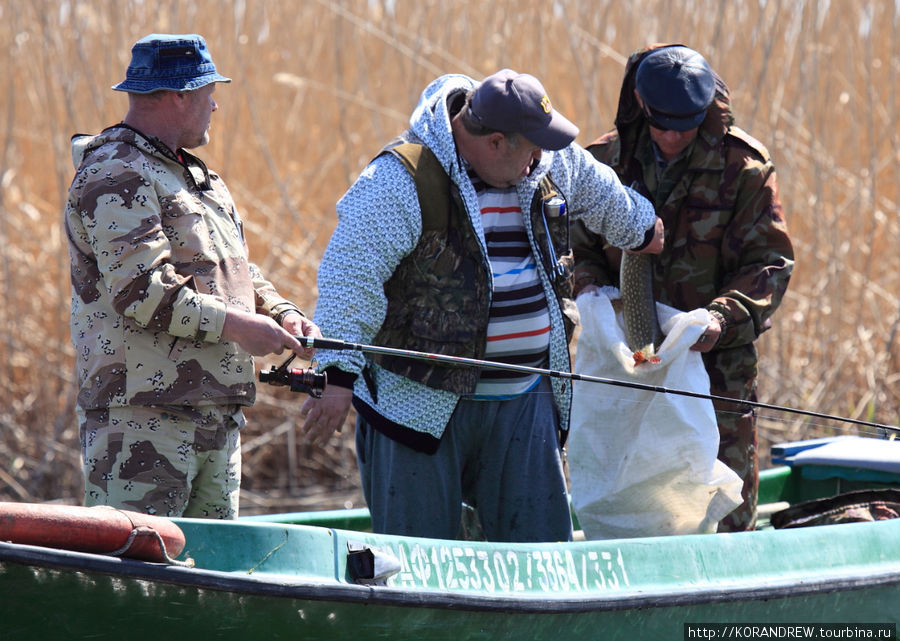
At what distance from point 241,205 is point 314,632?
408cm

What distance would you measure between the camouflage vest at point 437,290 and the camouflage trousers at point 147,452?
518mm

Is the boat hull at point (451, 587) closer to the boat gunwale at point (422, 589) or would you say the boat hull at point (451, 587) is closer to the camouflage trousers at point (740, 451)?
the boat gunwale at point (422, 589)

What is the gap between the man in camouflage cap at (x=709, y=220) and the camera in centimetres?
366

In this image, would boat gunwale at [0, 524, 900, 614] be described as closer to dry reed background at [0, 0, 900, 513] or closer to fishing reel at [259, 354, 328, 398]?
fishing reel at [259, 354, 328, 398]

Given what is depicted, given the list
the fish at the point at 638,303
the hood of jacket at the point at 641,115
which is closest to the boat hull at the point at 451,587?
the fish at the point at 638,303

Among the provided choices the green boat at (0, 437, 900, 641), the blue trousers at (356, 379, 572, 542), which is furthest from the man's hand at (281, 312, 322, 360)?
the green boat at (0, 437, 900, 641)

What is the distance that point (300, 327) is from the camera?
3.10m

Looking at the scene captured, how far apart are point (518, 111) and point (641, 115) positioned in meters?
0.89

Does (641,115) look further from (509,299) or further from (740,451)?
(740,451)

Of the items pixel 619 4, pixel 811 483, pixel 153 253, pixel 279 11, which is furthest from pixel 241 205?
pixel 153 253

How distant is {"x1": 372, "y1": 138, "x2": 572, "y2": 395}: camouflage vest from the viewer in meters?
3.13

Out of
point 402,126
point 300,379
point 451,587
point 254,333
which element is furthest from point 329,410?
point 402,126

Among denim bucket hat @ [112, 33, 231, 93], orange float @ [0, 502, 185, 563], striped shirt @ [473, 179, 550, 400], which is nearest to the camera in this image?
orange float @ [0, 502, 185, 563]

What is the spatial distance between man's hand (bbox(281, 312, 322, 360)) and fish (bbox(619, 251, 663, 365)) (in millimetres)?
1105
